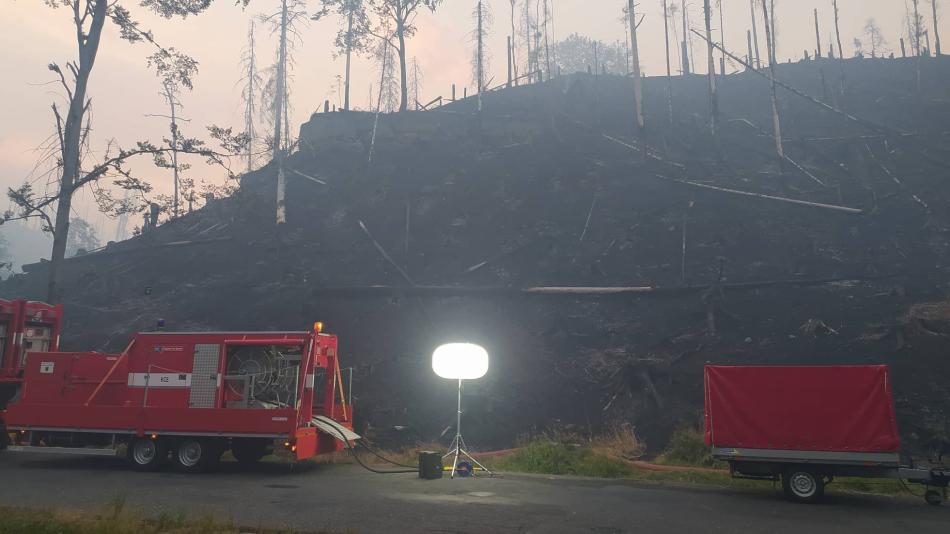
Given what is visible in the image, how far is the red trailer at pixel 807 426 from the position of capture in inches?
421

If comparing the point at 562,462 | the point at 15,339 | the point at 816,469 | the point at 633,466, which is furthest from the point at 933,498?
the point at 15,339

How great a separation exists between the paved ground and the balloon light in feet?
7.71

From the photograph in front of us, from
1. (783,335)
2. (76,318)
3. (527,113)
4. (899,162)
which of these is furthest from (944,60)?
(76,318)

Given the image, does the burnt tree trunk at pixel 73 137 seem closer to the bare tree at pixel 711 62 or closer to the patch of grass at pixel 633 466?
the patch of grass at pixel 633 466

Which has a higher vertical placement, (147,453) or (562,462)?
(147,453)

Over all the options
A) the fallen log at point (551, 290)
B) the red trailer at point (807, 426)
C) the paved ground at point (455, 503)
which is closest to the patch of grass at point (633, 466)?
the paved ground at point (455, 503)

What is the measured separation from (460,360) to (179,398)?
22.3 feet

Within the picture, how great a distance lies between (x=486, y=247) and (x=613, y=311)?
912 centimetres

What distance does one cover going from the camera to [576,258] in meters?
31.2

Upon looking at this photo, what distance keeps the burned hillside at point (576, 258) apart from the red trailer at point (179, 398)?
267 inches

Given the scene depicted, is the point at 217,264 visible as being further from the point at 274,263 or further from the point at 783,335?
the point at 783,335

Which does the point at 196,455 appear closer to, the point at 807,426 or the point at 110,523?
the point at 110,523

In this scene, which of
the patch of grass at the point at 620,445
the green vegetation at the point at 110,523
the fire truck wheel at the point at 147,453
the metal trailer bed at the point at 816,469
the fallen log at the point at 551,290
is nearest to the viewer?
the green vegetation at the point at 110,523

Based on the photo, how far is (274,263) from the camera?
33.9 metres
